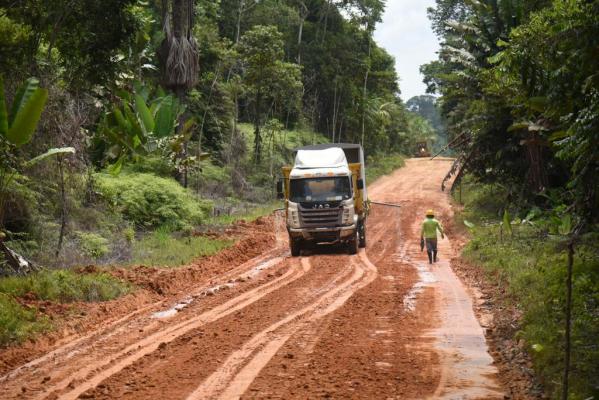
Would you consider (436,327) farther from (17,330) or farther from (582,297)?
(17,330)

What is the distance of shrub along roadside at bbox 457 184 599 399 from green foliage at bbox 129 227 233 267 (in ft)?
24.4

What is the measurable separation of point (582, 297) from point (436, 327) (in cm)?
221

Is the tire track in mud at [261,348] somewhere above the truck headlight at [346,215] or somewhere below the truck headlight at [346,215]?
below

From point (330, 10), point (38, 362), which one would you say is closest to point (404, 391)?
point (38, 362)

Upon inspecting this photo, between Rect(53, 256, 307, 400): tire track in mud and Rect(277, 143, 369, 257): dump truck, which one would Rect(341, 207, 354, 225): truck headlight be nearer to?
Rect(277, 143, 369, 257): dump truck

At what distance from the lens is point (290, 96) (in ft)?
129

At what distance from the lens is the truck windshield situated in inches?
781

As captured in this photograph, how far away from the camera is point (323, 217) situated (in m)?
19.7

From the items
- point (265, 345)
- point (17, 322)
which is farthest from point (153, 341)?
point (17, 322)

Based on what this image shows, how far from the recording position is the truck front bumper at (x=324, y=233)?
1969 centimetres

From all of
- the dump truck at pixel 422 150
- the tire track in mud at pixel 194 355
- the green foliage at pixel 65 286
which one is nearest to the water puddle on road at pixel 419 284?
the tire track in mud at pixel 194 355

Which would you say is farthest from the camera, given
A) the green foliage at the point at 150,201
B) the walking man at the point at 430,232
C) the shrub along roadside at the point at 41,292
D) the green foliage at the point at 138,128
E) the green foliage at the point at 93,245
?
the green foliage at the point at 150,201

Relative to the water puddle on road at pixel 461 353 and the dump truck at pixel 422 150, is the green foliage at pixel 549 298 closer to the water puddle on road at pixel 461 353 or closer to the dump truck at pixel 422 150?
the water puddle on road at pixel 461 353

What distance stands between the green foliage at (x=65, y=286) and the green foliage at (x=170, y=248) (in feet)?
9.76
